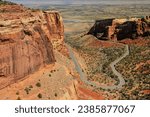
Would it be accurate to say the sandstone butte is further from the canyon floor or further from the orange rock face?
the canyon floor

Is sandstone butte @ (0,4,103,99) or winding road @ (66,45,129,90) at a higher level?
sandstone butte @ (0,4,103,99)

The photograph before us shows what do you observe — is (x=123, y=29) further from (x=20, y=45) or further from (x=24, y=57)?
(x=20, y=45)

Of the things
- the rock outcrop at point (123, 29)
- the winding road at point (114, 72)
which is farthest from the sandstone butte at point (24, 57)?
the rock outcrop at point (123, 29)

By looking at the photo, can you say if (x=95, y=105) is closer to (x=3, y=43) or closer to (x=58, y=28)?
(x=3, y=43)

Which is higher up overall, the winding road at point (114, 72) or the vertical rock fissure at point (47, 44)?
the vertical rock fissure at point (47, 44)

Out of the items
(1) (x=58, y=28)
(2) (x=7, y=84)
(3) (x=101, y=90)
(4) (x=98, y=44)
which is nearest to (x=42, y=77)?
(2) (x=7, y=84)

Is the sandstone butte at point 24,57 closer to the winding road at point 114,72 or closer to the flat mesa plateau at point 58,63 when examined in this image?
the flat mesa plateau at point 58,63

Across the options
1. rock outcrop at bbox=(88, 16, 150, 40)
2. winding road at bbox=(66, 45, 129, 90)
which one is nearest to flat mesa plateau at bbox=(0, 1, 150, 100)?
winding road at bbox=(66, 45, 129, 90)
